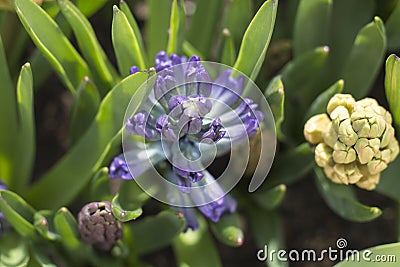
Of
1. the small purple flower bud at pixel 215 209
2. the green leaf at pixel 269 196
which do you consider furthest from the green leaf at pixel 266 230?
the small purple flower bud at pixel 215 209

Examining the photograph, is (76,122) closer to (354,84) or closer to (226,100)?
(226,100)

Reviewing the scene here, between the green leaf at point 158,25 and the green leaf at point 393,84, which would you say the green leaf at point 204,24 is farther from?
the green leaf at point 393,84

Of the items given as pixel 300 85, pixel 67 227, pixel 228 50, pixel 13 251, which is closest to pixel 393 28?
pixel 300 85

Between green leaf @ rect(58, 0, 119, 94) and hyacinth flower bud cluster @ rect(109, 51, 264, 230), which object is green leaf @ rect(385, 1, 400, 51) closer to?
hyacinth flower bud cluster @ rect(109, 51, 264, 230)

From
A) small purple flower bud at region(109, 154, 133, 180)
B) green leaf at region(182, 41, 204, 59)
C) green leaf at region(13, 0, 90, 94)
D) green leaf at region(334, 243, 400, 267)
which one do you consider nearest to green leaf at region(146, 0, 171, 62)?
green leaf at region(182, 41, 204, 59)

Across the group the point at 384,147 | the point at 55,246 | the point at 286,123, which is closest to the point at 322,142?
the point at 384,147
